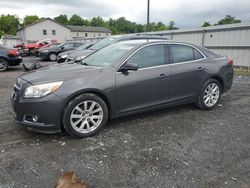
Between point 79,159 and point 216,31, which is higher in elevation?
point 216,31

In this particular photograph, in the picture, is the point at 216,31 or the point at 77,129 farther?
the point at 216,31

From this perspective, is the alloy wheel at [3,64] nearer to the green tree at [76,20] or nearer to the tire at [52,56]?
the tire at [52,56]

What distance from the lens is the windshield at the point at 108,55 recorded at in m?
4.55

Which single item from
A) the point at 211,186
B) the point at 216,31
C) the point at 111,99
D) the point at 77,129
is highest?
the point at 216,31

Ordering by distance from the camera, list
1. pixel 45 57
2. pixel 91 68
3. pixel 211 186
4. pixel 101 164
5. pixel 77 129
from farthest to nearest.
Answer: pixel 45 57 < pixel 91 68 < pixel 77 129 < pixel 101 164 < pixel 211 186

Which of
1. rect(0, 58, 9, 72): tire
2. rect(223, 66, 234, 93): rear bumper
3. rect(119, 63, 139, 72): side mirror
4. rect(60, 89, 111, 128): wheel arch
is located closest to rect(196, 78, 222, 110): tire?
rect(223, 66, 234, 93): rear bumper

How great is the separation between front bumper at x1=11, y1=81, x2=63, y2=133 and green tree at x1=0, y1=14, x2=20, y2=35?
325 ft

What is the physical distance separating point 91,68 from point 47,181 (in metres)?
2.05

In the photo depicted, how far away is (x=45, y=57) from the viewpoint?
1828 centimetres

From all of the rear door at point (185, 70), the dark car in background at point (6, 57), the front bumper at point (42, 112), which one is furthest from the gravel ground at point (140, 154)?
the dark car in background at point (6, 57)

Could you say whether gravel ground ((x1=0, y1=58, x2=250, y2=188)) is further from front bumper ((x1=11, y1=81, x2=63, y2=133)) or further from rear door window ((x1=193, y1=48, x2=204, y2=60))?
rear door window ((x1=193, y1=48, x2=204, y2=60))

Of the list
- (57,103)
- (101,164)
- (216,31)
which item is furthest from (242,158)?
(216,31)

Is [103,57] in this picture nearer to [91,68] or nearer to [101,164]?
[91,68]

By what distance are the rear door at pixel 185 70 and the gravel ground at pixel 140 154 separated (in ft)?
1.76
